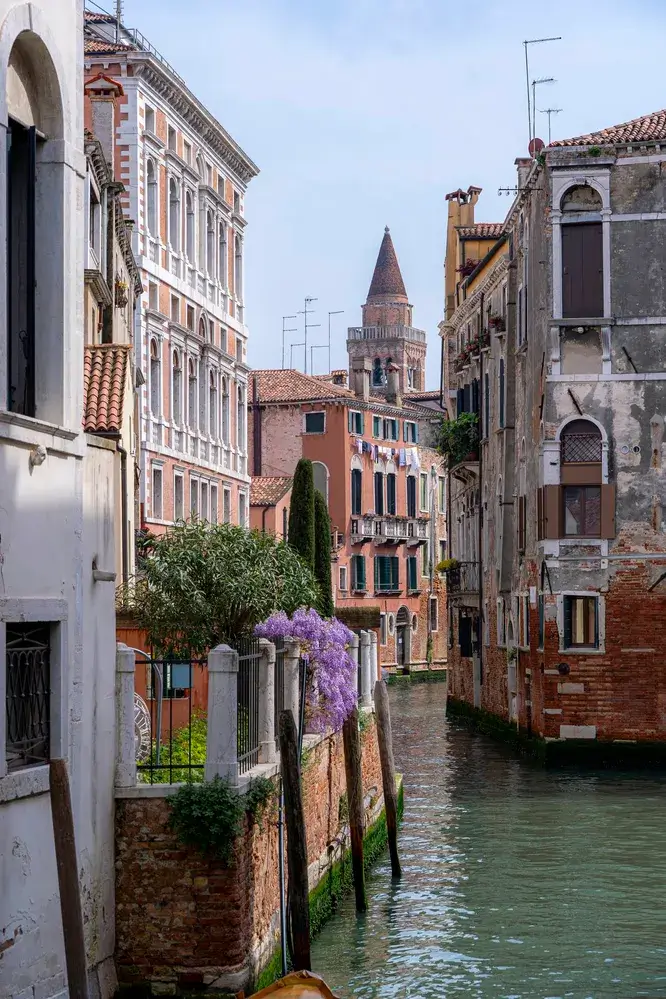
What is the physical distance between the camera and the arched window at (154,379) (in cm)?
3222

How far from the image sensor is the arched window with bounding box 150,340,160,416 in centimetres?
3222

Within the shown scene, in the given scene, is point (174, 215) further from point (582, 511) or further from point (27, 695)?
point (27, 695)

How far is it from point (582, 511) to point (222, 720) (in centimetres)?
1554

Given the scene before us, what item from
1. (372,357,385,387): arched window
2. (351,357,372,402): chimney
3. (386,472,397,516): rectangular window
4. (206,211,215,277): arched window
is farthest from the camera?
(372,357,385,387): arched window

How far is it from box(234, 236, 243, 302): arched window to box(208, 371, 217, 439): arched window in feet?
10.4

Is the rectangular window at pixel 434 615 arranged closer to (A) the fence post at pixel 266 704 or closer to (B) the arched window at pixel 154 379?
(B) the arched window at pixel 154 379

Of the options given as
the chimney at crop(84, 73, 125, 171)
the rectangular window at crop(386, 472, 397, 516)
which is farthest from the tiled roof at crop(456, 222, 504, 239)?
the rectangular window at crop(386, 472, 397, 516)

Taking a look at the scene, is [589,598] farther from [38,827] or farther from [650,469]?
[38,827]

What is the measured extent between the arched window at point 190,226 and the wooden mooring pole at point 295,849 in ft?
82.0

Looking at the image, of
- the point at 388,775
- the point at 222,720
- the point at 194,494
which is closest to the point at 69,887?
the point at 222,720

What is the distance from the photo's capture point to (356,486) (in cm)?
5656

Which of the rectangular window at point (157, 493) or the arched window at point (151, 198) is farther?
the rectangular window at point (157, 493)

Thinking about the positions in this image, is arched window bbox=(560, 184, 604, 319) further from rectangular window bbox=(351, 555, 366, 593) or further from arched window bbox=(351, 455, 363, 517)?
rectangular window bbox=(351, 555, 366, 593)

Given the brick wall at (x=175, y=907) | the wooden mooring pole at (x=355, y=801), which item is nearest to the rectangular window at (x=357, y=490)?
the wooden mooring pole at (x=355, y=801)
